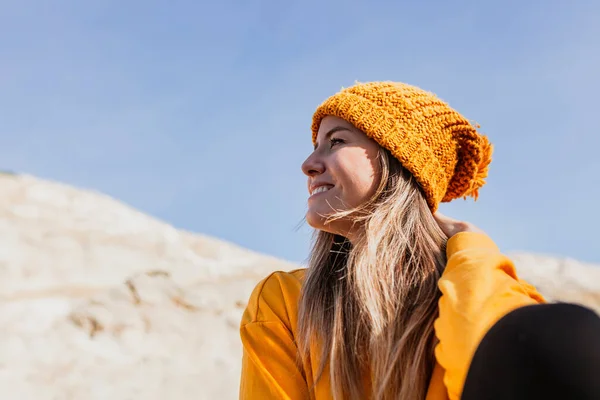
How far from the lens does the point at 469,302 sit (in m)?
1.56

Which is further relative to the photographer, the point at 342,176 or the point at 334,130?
the point at 334,130

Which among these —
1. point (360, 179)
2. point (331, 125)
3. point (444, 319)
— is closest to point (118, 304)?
point (331, 125)

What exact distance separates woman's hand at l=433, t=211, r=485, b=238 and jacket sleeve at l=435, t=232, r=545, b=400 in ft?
0.91

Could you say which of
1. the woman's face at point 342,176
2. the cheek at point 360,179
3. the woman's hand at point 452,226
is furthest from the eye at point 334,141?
the woman's hand at point 452,226

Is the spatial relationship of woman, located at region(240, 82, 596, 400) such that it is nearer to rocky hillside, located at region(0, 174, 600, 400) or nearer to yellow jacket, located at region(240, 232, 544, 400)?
yellow jacket, located at region(240, 232, 544, 400)

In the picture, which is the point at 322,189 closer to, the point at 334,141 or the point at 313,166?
the point at 313,166

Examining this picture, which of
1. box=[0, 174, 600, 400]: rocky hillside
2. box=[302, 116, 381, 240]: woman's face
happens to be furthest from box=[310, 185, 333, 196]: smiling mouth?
box=[0, 174, 600, 400]: rocky hillside

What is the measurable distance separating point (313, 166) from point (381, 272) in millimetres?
442

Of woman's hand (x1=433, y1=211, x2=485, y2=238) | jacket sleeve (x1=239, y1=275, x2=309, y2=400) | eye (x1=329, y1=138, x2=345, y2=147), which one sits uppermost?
eye (x1=329, y1=138, x2=345, y2=147)

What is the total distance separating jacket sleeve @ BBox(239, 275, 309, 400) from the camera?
6.16 feet

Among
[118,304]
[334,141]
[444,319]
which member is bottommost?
[118,304]

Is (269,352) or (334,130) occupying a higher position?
(334,130)

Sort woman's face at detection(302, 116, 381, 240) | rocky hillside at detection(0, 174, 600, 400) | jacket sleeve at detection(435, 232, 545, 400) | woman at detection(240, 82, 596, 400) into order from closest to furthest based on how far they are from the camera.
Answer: jacket sleeve at detection(435, 232, 545, 400) → woman at detection(240, 82, 596, 400) → woman's face at detection(302, 116, 381, 240) → rocky hillside at detection(0, 174, 600, 400)

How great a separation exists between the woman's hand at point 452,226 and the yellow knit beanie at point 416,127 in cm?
5
